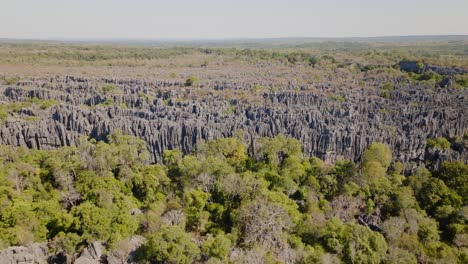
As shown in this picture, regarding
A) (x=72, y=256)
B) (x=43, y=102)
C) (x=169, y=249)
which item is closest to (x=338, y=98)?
(x=43, y=102)

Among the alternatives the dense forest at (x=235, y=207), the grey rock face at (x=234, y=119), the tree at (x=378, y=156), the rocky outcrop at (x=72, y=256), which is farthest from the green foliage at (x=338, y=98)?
the rocky outcrop at (x=72, y=256)

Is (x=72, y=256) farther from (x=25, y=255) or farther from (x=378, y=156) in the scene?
(x=378, y=156)

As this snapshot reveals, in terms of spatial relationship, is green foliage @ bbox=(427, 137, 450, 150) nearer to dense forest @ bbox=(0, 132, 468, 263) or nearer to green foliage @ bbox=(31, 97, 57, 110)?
dense forest @ bbox=(0, 132, 468, 263)

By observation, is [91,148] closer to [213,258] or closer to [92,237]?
[92,237]

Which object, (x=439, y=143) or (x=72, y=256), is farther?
(x=439, y=143)

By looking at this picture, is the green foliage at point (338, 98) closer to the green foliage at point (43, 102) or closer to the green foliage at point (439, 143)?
the green foliage at point (439, 143)

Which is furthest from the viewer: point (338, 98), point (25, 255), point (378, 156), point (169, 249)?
point (338, 98)

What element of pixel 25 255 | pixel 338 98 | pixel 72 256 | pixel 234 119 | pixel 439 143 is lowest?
pixel 439 143

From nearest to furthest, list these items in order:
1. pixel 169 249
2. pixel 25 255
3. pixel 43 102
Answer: pixel 25 255 < pixel 169 249 < pixel 43 102
